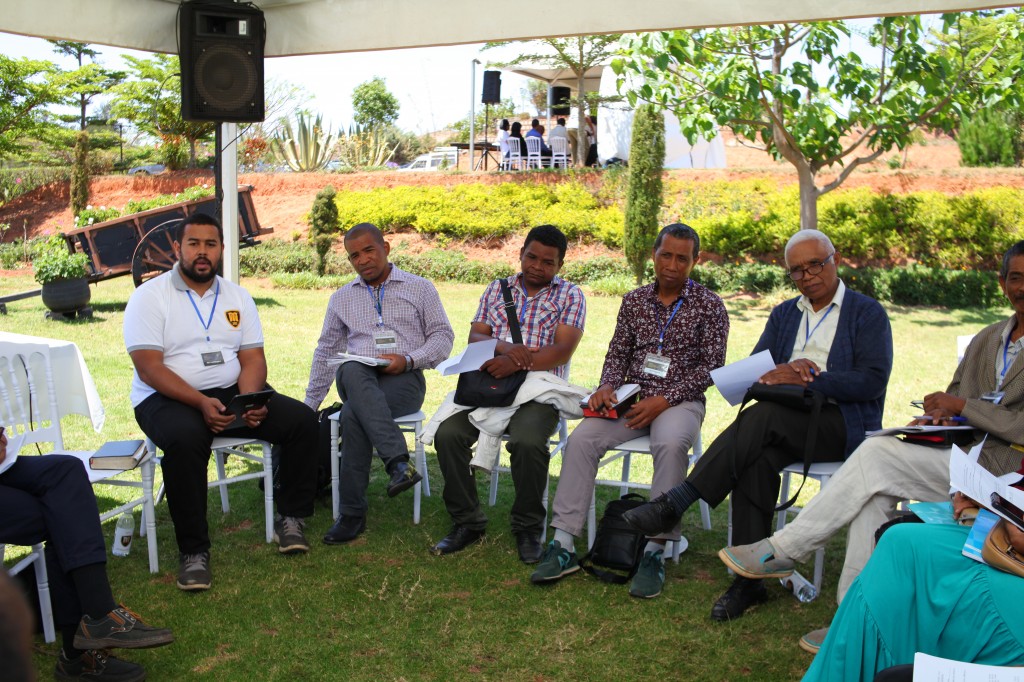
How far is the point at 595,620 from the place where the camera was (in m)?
3.61

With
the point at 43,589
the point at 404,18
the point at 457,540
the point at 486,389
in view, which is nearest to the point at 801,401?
the point at 486,389

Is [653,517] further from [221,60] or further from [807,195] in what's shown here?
[807,195]

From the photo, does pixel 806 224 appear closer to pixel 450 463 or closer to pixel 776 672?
pixel 450 463

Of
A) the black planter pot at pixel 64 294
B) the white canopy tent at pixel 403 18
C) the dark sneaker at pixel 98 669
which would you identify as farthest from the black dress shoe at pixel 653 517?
the black planter pot at pixel 64 294

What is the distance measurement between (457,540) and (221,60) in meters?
2.85

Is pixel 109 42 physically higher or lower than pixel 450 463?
higher

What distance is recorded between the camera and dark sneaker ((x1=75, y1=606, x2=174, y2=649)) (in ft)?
9.84

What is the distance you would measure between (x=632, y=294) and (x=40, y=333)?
813 cm

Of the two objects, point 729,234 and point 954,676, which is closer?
point 954,676

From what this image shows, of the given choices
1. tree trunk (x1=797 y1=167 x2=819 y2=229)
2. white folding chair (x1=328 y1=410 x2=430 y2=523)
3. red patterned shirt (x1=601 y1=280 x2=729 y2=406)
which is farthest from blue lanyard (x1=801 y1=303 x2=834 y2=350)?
tree trunk (x1=797 y1=167 x2=819 y2=229)

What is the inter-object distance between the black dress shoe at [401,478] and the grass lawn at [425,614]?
0.31 m

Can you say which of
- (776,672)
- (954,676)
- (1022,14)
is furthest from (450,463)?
(1022,14)

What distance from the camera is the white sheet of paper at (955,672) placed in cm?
206

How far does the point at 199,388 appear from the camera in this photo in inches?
169
